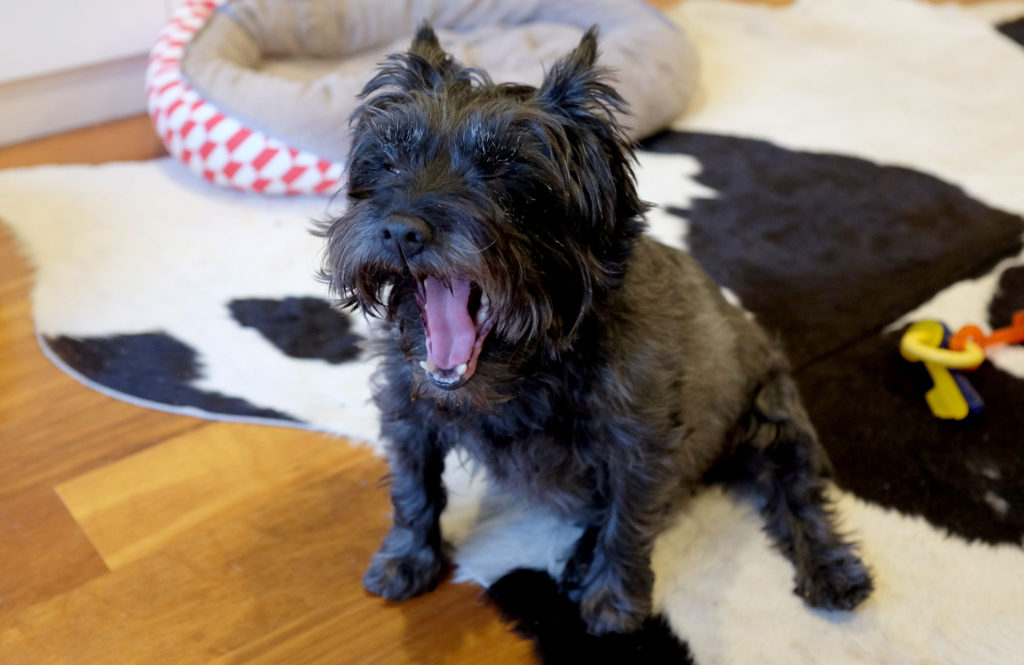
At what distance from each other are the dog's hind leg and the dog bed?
1.38 metres

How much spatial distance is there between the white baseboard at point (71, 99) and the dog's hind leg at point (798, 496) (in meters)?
2.95

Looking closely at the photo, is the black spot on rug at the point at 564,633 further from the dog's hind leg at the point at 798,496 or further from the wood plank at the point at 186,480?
the wood plank at the point at 186,480

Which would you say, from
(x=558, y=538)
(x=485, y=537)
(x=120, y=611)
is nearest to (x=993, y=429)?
(x=558, y=538)

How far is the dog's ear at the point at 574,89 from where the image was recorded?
1369 millimetres

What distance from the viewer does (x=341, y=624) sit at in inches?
67.6

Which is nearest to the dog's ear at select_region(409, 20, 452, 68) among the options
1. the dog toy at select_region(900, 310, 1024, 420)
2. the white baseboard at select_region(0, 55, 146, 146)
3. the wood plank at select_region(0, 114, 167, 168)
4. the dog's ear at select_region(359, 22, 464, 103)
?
the dog's ear at select_region(359, 22, 464, 103)

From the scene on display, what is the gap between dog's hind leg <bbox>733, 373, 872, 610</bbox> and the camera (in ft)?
5.67

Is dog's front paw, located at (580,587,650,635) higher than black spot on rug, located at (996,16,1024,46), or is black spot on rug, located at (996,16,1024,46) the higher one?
black spot on rug, located at (996,16,1024,46)

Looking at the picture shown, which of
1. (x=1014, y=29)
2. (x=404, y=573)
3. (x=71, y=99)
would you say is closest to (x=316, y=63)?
(x=71, y=99)

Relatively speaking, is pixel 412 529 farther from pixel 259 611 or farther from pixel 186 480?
pixel 186 480

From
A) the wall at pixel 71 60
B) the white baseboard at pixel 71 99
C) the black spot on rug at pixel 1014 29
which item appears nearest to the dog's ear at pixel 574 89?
the wall at pixel 71 60

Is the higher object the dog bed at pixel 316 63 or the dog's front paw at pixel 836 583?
the dog bed at pixel 316 63

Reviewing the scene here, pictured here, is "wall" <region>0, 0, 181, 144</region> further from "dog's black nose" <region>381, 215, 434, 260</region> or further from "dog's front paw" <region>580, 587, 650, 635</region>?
"dog's front paw" <region>580, 587, 650, 635</region>

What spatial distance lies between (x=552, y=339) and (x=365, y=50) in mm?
2647
